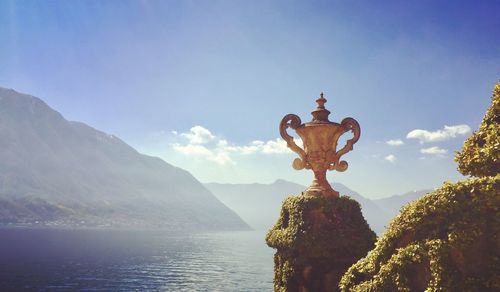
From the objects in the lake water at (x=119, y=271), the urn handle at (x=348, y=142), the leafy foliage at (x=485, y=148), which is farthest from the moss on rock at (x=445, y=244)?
the lake water at (x=119, y=271)

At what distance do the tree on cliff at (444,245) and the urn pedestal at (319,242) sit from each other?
210 centimetres

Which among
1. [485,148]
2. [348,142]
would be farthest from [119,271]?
[485,148]

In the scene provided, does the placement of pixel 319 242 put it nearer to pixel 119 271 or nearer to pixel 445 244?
pixel 445 244

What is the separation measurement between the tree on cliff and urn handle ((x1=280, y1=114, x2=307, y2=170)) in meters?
4.12

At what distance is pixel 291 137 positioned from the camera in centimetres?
A: 1066

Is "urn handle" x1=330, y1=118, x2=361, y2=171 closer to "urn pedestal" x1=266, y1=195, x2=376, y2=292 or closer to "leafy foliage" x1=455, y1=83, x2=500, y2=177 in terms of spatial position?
"urn pedestal" x1=266, y1=195, x2=376, y2=292

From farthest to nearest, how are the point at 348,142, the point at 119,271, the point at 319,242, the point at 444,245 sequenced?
the point at 119,271 → the point at 348,142 → the point at 319,242 → the point at 444,245

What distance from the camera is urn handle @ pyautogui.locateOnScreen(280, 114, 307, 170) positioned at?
10438 millimetres

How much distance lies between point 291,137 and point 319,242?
319 centimetres

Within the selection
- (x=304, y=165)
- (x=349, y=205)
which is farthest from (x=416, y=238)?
(x=304, y=165)

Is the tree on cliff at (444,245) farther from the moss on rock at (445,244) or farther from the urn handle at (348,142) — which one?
the urn handle at (348,142)

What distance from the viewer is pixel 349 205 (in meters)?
9.33

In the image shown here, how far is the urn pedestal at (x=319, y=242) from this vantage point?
8.80m

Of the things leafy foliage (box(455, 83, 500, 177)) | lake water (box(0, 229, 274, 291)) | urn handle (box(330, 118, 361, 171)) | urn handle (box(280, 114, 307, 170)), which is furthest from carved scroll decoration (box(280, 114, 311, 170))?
lake water (box(0, 229, 274, 291))
